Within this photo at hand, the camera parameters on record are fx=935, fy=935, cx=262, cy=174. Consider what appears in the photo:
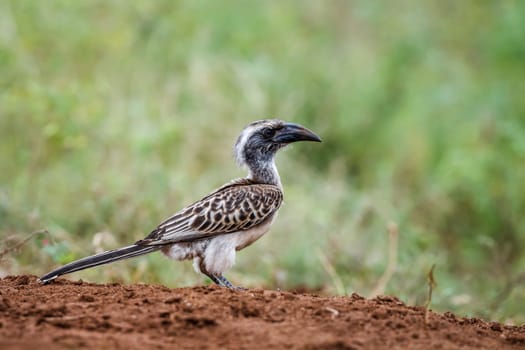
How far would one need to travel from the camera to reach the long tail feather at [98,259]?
A: 5.65 meters

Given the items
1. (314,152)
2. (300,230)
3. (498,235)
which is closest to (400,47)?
(314,152)

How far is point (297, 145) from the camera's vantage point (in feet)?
45.0

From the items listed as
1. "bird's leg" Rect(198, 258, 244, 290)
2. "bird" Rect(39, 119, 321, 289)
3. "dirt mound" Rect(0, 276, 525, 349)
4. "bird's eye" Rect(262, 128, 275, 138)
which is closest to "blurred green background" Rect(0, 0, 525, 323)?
"bird" Rect(39, 119, 321, 289)

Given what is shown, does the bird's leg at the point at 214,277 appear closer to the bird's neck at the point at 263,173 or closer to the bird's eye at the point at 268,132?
the bird's neck at the point at 263,173

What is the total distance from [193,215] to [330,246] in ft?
9.18

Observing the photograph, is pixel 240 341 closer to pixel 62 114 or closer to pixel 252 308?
pixel 252 308

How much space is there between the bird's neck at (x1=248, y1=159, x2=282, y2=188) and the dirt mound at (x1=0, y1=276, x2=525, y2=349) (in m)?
2.24

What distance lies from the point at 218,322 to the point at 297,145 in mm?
9257

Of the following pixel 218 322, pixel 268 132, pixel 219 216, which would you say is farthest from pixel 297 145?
pixel 218 322

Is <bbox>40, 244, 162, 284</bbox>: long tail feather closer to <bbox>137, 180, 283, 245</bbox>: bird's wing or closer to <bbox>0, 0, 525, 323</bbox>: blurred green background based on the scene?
<bbox>137, 180, 283, 245</bbox>: bird's wing

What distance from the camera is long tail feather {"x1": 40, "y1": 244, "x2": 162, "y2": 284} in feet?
18.5

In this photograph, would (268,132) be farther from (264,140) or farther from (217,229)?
(217,229)

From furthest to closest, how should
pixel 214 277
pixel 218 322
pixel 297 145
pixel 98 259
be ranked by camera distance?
pixel 297 145 < pixel 214 277 < pixel 98 259 < pixel 218 322

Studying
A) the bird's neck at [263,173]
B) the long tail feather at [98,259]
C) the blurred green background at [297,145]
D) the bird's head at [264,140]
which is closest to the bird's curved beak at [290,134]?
the bird's head at [264,140]
